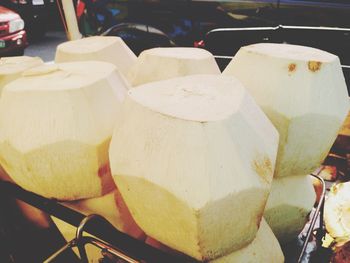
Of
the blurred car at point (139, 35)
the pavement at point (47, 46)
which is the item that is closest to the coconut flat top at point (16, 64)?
the blurred car at point (139, 35)

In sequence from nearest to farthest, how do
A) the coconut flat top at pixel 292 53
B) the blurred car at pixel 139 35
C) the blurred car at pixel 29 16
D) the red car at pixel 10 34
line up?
1. the coconut flat top at pixel 292 53
2. the blurred car at pixel 139 35
3. the red car at pixel 10 34
4. the blurred car at pixel 29 16

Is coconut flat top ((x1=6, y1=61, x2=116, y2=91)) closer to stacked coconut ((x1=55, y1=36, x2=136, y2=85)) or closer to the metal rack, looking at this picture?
stacked coconut ((x1=55, y1=36, x2=136, y2=85))

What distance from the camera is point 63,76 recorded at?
811mm

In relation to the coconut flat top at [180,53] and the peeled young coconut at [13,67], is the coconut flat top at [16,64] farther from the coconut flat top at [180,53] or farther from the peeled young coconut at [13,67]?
the coconut flat top at [180,53]

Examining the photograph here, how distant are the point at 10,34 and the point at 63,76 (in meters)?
4.54

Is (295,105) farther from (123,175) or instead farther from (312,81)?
(123,175)

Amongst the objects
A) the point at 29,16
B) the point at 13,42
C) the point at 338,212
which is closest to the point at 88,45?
the point at 338,212

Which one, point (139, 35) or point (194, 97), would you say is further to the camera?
point (139, 35)

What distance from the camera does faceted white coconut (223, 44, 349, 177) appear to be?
752 mm

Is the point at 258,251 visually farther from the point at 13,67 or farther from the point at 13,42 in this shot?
the point at 13,42

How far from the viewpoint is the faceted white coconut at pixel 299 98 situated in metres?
0.75

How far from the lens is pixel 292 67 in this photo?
29.9 inches

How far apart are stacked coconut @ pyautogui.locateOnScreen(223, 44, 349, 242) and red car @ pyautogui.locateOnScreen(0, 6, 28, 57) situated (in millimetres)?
4616

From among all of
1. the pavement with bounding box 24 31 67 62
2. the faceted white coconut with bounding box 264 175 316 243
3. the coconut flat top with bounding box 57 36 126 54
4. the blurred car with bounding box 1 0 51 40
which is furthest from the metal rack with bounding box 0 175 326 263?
the blurred car with bounding box 1 0 51 40
